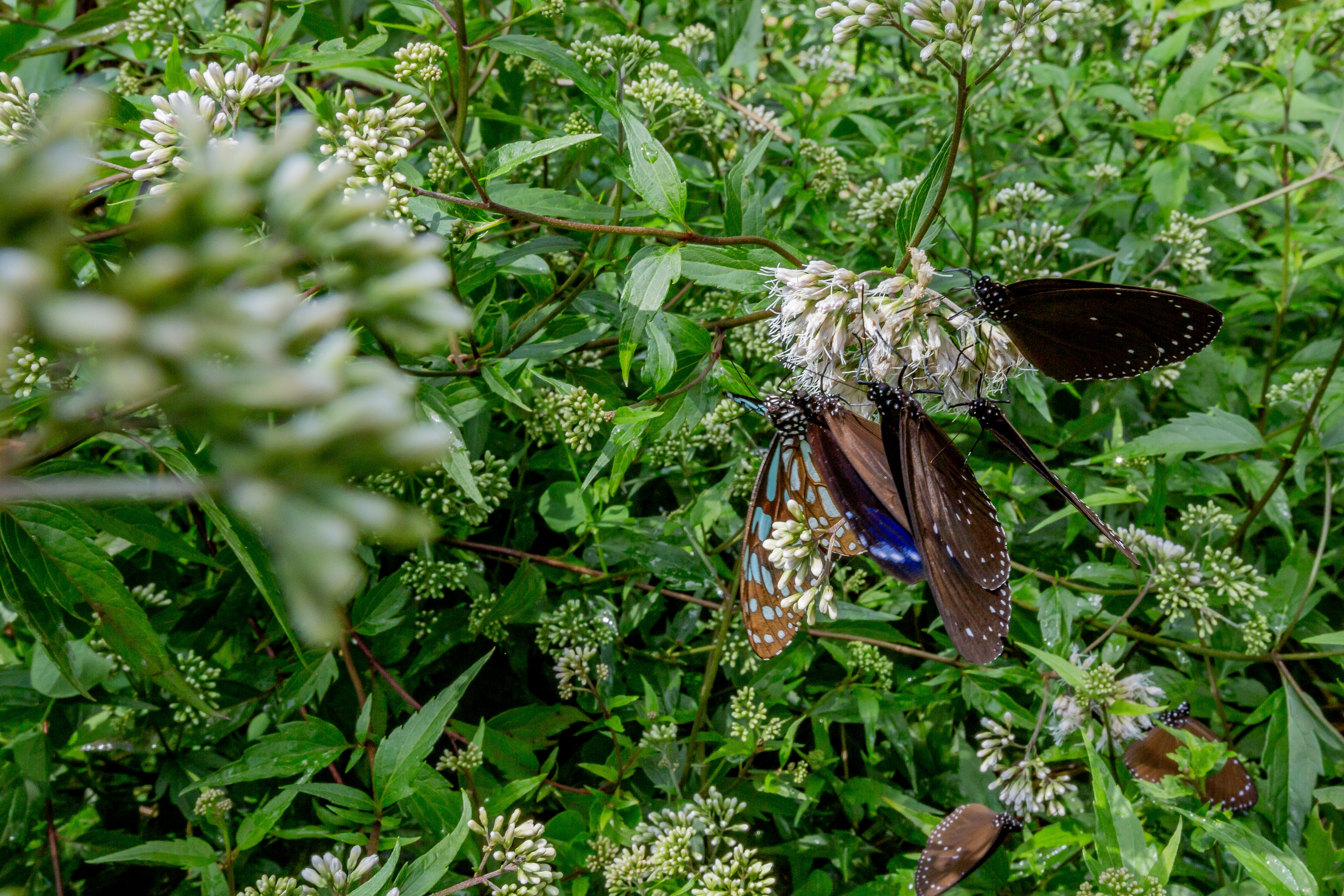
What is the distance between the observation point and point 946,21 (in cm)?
139

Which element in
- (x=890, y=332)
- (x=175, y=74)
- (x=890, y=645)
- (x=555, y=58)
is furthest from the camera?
(x=890, y=645)

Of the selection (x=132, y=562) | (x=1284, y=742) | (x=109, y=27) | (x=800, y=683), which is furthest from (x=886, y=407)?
(x=109, y=27)

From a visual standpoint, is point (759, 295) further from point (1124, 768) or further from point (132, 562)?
point (132, 562)

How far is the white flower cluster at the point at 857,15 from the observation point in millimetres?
1438

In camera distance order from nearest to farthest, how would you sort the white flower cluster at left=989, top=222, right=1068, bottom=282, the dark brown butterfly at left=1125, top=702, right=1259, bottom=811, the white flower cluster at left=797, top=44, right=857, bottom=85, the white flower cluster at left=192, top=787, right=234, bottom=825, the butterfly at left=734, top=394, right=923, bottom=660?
the white flower cluster at left=192, top=787, right=234, bottom=825, the butterfly at left=734, top=394, right=923, bottom=660, the dark brown butterfly at left=1125, top=702, right=1259, bottom=811, the white flower cluster at left=989, top=222, right=1068, bottom=282, the white flower cluster at left=797, top=44, right=857, bottom=85

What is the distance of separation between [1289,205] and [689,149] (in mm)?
1775

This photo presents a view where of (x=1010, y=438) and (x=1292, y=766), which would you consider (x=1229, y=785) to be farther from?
(x=1010, y=438)

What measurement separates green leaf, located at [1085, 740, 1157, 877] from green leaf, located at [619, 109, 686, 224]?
1226mm

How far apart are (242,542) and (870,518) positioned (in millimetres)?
1158

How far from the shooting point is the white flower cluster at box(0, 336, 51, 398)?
1557 mm

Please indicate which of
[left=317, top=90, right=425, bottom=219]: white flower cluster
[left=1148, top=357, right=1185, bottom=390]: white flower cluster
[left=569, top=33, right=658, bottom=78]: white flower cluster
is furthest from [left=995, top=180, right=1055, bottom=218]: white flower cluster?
[left=317, top=90, right=425, bottom=219]: white flower cluster

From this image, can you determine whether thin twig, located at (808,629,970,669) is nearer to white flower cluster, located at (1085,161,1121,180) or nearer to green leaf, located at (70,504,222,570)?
green leaf, located at (70,504,222,570)

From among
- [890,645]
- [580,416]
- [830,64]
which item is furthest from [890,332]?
[830,64]

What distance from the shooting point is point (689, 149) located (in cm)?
274
